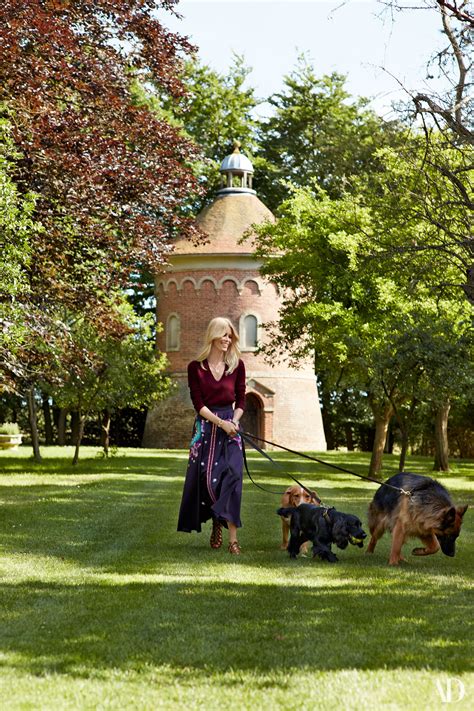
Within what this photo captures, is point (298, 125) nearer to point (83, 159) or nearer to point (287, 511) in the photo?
point (83, 159)

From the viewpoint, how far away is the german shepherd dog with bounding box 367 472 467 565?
8602mm

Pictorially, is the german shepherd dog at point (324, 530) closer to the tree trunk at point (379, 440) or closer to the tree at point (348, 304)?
the tree at point (348, 304)

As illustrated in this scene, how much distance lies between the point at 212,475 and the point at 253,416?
3573 cm

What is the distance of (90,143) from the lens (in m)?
16.1

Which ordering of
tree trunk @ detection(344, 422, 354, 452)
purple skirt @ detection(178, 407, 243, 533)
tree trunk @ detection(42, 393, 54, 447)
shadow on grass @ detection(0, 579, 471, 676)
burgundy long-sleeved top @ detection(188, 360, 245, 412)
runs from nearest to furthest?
shadow on grass @ detection(0, 579, 471, 676) → purple skirt @ detection(178, 407, 243, 533) → burgundy long-sleeved top @ detection(188, 360, 245, 412) → tree trunk @ detection(42, 393, 54, 447) → tree trunk @ detection(344, 422, 354, 452)

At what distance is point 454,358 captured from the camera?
66.4 feet

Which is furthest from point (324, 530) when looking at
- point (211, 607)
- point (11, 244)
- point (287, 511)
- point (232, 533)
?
point (11, 244)

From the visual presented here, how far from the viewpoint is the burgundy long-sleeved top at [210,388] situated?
9781 mm

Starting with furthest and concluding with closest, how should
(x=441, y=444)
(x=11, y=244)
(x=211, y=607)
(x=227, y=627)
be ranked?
(x=441, y=444) → (x=11, y=244) → (x=211, y=607) → (x=227, y=627)

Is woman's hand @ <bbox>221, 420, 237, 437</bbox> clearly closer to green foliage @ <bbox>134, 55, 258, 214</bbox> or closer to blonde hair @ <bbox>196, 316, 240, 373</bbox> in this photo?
blonde hair @ <bbox>196, 316, 240, 373</bbox>

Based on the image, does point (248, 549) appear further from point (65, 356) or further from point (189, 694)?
point (65, 356)

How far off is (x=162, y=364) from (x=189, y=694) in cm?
3495

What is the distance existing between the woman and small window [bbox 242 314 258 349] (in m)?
34.4

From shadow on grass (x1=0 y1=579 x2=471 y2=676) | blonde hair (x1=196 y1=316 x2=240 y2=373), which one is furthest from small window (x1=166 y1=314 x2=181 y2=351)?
shadow on grass (x1=0 y1=579 x2=471 y2=676)
